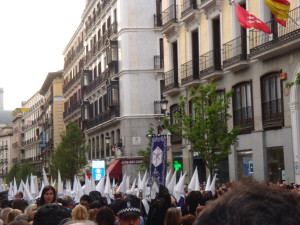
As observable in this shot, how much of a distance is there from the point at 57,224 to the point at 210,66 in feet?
89.3

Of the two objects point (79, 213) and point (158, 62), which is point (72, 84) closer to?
point (158, 62)

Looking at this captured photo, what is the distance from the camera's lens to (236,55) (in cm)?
2977

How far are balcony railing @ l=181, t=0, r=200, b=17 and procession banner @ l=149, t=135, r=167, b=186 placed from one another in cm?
1955

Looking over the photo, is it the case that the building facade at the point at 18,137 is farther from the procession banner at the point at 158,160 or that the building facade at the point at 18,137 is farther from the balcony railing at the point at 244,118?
the procession banner at the point at 158,160

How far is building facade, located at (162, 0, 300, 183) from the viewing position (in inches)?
1022

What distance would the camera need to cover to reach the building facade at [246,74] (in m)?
26.0

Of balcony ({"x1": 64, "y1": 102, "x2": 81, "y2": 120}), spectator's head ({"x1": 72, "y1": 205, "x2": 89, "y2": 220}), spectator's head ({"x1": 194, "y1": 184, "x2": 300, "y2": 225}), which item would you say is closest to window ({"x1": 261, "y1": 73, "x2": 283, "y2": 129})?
spectator's head ({"x1": 72, "y1": 205, "x2": 89, "y2": 220})

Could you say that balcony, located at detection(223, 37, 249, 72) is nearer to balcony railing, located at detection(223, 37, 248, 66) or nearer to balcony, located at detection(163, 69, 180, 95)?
balcony railing, located at detection(223, 37, 248, 66)

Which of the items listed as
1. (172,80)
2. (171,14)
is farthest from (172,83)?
(171,14)

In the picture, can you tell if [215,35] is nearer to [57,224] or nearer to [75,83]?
[57,224]

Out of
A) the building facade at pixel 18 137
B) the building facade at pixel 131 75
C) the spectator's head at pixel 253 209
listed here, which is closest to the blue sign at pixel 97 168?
the building facade at pixel 131 75

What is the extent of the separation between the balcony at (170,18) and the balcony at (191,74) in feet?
9.70

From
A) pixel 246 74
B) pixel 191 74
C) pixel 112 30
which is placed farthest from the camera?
pixel 112 30

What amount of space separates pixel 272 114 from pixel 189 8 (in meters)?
9.46
